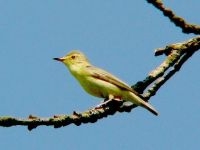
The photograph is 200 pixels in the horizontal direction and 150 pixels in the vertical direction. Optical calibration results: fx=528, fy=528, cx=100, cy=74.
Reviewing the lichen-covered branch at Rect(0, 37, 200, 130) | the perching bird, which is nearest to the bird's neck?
the perching bird

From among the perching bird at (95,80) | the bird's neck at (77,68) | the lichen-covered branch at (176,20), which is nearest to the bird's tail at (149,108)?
the perching bird at (95,80)

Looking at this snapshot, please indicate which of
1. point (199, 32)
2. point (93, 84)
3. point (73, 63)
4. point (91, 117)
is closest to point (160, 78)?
point (199, 32)

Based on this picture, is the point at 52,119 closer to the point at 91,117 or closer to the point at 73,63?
the point at 91,117

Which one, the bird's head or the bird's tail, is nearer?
the bird's tail

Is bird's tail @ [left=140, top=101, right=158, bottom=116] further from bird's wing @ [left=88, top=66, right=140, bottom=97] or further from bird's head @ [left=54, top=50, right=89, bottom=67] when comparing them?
bird's head @ [left=54, top=50, right=89, bottom=67]

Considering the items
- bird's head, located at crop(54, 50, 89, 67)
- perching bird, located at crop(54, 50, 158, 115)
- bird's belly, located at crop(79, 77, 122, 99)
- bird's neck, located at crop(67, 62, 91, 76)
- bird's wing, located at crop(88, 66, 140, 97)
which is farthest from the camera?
bird's head, located at crop(54, 50, 89, 67)

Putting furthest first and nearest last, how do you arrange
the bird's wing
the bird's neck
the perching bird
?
1. the bird's neck
2. the bird's wing
3. the perching bird

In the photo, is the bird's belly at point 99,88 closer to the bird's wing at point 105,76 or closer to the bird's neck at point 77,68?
the bird's wing at point 105,76
